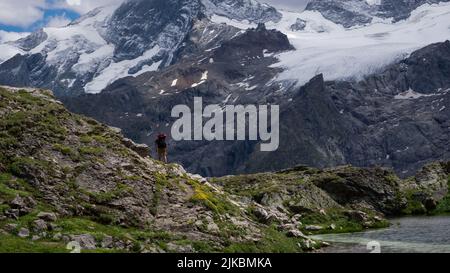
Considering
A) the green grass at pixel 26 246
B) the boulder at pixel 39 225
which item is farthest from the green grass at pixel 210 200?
the green grass at pixel 26 246

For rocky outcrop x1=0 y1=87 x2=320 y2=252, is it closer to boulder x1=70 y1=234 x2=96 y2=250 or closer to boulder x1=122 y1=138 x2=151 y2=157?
boulder x1=70 y1=234 x2=96 y2=250

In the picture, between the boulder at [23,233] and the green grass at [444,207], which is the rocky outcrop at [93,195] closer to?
the boulder at [23,233]

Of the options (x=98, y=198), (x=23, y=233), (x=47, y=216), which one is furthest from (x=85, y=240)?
(x=98, y=198)

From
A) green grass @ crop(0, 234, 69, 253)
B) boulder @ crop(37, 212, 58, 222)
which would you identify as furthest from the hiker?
green grass @ crop(0, 234, 69, 253)

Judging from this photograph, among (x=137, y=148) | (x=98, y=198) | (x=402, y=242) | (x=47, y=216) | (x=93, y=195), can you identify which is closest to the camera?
(x=47, y=216)

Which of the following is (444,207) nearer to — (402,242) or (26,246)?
(402,242)

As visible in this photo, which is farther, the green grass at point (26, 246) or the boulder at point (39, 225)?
the boulder at point (39, 225)

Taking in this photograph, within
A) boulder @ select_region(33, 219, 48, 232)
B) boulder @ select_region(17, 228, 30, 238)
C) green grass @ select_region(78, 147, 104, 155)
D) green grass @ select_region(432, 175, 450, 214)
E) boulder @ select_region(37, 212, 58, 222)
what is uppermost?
green grass @ select_region(78, 147, 104, 155)

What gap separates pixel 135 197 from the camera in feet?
187

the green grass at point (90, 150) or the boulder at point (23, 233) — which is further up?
the green grass at point (90, 150)

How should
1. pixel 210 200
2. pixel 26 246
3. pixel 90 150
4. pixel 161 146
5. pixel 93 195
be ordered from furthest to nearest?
1. pixel 161 146
2. pixel 210 200
3. pixel 90 150
4. pixel 93 195
5. pixel 26 246
